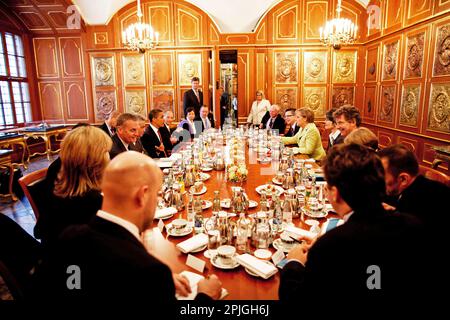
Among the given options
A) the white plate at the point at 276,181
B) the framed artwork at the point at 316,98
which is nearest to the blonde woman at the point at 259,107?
the framed artwork at the point at 316,98

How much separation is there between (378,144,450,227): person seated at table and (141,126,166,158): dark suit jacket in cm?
367

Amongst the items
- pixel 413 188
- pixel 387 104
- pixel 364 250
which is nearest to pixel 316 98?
pixel 387 104

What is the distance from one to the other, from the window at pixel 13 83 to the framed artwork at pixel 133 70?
2.92 metres

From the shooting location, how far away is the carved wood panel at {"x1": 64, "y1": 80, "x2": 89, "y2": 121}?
29.1 ft

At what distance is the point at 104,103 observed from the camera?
8.89 m

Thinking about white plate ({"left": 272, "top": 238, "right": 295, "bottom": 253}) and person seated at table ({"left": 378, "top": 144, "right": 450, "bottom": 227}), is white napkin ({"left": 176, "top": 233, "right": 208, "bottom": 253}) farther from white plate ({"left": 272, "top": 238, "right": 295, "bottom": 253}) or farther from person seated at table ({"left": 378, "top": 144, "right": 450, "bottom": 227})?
person seated at table ({"left": 378, "top": 144, "right": 450, "bottom": 227})

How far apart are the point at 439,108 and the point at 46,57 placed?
A: 9841 mm

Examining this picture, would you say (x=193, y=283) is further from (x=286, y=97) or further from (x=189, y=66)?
(x=189, y=66)

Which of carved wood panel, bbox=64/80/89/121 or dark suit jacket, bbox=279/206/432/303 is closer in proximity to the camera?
dark suit jacket, bbox=279/206/432/303

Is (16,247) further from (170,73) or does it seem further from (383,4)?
(383,4)

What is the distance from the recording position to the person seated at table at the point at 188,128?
653cm

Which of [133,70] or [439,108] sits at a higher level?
[133,70]

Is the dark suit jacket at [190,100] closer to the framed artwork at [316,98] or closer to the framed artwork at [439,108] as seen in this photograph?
the framed artwork at [316,98]

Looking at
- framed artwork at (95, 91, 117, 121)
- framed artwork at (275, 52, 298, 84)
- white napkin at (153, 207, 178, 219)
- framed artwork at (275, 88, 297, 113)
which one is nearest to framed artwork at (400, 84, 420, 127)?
framed artwork at (275, 88, 297, 113)
